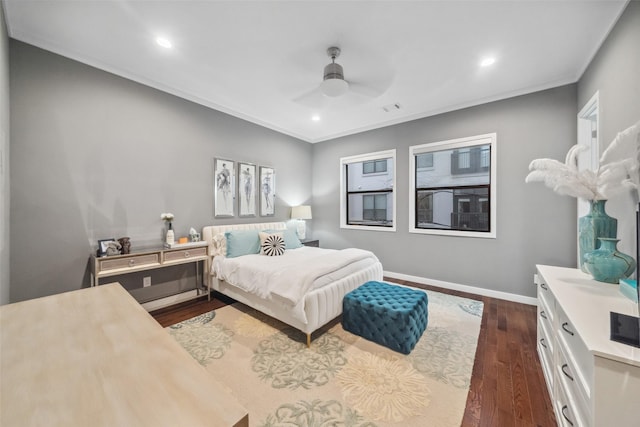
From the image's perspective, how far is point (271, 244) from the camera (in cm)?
346

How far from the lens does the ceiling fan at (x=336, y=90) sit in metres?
2.53

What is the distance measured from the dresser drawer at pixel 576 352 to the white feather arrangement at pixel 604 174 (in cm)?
95

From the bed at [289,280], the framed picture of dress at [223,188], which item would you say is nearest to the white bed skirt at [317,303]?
the bed at [289,280]

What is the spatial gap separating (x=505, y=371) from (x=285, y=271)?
6.77 ft

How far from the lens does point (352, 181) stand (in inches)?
203

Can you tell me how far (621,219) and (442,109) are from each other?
2.58 metres

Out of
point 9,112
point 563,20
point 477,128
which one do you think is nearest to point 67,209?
point 9,112

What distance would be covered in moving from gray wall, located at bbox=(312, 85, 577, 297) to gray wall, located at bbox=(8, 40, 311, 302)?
3283 millimetres

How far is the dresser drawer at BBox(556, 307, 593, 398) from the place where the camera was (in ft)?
3.58

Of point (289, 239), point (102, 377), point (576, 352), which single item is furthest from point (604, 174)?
point (289, 239)

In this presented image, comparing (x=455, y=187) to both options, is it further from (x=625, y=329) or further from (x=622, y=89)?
(x=625, y=329)

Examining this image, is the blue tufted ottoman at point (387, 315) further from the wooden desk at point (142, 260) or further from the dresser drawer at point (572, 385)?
the wooden desk at point (142, 260)

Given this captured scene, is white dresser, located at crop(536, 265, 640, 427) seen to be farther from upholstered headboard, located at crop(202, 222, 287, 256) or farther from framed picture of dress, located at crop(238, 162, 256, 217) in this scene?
framed picture of dress, located at crop(238, 162, 256, 217)

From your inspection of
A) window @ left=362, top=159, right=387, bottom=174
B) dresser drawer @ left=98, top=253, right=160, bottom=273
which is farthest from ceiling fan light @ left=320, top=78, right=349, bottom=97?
dresser drawer @ left=98, top=253, right=160, bottom=273
